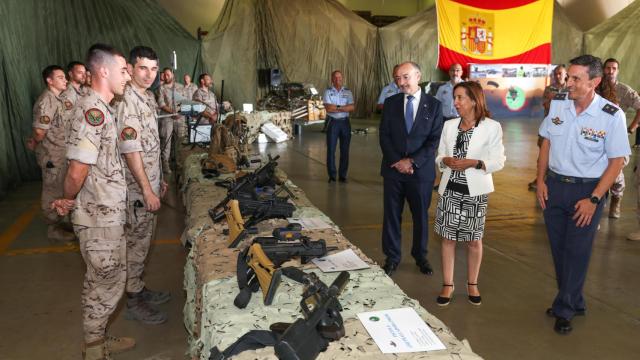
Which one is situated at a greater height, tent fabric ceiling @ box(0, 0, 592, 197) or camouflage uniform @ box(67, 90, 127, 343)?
tent fabric ceiling @ box(0, 0, 592, 197)

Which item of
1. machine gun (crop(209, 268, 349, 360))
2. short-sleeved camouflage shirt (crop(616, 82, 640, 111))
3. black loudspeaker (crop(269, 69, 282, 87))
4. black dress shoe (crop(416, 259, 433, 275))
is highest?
black loudspeaker (crop(269, 69, 282, 87))

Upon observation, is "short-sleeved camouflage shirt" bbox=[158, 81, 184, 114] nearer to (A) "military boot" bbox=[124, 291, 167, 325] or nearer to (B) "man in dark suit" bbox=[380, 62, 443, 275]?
(B) "man in dark suit" bbox=[380, 62, 443, 275]

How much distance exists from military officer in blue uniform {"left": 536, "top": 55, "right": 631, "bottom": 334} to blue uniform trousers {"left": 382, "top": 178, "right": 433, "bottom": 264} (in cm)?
101

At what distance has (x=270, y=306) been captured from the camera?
210 centimetres

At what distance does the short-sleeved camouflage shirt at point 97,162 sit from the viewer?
262 centimetres

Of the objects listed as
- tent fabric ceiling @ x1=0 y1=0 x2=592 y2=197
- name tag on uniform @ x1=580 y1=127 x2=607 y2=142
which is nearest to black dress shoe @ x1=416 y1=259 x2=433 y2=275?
name tag on uniform @ x1=580 y1=127 x2=607 y2=142

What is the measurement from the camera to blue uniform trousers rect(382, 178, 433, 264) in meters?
4.29

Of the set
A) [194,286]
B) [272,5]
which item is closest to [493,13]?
[272,5]

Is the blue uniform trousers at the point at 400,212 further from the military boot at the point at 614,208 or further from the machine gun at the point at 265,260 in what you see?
the military boot at the point at 614,208

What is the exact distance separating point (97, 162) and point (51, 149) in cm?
332

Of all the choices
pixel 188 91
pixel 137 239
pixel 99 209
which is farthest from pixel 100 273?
pixel 188 91

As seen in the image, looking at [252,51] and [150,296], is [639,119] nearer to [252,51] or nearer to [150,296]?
[150,296]

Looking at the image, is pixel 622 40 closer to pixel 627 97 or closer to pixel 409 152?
pixel 627 97

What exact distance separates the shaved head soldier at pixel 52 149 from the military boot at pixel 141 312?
2.16 metres
